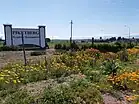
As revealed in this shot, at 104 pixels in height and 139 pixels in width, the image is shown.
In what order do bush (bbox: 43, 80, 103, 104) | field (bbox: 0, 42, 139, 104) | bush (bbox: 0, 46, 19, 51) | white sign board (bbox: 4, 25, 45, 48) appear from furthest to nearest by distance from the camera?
white sign board (bbox: 4, 25, 45, 48) < bush (bbox: 0, 46, 19, 51) < field (bbox: 0, 42, 139, 104) < bush (bbox: 43, 80, 103, 104)

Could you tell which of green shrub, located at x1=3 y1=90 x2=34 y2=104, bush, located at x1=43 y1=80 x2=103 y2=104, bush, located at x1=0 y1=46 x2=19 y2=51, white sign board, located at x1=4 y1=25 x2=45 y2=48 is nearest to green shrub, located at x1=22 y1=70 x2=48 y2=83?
bush, located at x1=43 y1=80 x2=103 y2=104

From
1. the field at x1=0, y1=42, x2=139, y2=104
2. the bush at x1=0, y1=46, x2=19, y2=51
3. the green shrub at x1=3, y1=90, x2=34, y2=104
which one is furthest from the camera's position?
the bush at x1=0, y1=46, x2=19, y2=51

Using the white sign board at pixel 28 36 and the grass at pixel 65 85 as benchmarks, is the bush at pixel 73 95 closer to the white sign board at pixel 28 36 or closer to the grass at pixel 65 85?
the grass at pixel 65 85

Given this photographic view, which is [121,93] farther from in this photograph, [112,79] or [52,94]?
[52,94]

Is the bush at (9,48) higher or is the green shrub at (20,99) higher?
the green shrub at (20,99)

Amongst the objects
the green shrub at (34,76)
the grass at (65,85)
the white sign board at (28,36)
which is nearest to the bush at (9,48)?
the white sign board at (28,36)

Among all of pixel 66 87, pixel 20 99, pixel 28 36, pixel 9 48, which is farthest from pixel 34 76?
pixel 28 36

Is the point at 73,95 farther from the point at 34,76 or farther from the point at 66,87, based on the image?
the point at 34,76

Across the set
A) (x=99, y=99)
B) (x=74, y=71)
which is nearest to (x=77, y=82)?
(x=99, y=99)

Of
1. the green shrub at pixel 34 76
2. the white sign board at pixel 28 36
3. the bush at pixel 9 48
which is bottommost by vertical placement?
the bush at pixel 9 48

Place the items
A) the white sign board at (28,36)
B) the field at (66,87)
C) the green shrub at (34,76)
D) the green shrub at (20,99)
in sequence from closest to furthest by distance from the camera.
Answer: the green shrub at (20,99)
the field at (66,87)
the green shrub at (34,76)
the white sign board at (28,36)

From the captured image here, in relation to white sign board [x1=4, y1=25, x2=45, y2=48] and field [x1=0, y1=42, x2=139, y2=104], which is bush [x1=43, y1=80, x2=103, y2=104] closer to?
field [x1=0, y1=42, x2=139, y2=104]

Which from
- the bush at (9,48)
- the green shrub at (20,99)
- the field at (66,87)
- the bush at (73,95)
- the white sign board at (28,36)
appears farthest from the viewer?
the white sign board at (28,36)

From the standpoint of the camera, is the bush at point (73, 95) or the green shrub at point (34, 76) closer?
the bush at point (73, 95)
